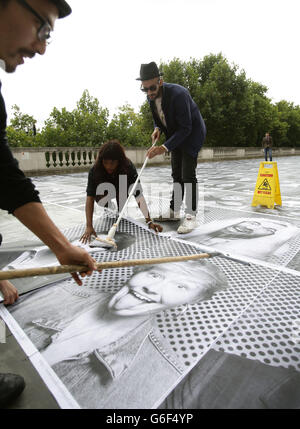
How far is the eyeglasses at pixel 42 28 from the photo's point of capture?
96 cm

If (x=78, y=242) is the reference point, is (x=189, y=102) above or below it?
above

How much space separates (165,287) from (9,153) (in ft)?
4.41

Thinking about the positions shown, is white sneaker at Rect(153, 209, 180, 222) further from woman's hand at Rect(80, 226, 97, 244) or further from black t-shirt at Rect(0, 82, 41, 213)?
black t-shirt at Rect(0, 82, 41, 213)

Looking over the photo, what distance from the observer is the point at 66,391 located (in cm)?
115

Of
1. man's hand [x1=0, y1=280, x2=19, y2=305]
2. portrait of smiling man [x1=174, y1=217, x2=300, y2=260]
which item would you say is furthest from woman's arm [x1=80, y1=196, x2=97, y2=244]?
man's hand [x1=0, y1=280, x2=19, y2=305]

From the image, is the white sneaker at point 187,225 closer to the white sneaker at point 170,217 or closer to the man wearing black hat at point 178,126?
the man wearing black hat at point 178,126

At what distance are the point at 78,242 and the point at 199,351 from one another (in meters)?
1.90

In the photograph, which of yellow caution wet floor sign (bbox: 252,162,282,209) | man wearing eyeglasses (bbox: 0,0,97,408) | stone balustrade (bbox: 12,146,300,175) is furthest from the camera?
stone balustrade (bbox: 12,146,300,175)

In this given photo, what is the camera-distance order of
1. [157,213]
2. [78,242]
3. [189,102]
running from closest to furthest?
[78,242], [189,102], [157,213]

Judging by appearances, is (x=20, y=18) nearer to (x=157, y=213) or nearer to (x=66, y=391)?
A: (x=66, y=391)

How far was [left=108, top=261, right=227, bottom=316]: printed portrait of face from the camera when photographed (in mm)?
1763

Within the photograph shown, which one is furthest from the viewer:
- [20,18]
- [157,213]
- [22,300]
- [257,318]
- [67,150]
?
[67,150]
